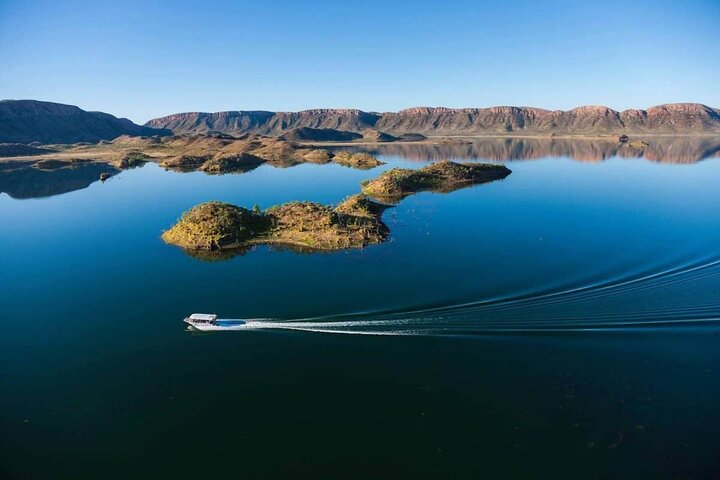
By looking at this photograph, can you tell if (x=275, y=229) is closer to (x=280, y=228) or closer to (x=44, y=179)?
(x=280, y=228)

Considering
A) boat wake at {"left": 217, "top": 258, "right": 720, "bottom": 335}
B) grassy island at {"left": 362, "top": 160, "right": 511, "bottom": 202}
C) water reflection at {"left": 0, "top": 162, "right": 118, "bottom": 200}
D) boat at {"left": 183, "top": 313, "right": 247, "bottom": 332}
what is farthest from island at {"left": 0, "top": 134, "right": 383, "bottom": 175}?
boat wake at {"left": 217, "top": 258, "right": 720, "bottom": 335}

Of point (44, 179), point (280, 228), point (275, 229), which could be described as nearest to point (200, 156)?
point (44, 179)

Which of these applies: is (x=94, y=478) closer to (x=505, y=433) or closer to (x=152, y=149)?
(x=505, y=433)

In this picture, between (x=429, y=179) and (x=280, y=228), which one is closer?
(x=280, y=228)

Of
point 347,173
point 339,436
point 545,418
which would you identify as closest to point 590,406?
point 545,418

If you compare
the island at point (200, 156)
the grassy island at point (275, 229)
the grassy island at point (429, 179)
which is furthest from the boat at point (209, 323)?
the island at point (200, 156)

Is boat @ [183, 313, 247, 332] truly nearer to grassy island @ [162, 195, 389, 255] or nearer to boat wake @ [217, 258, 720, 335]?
boat wake @ [217, 258, 720, 335]
